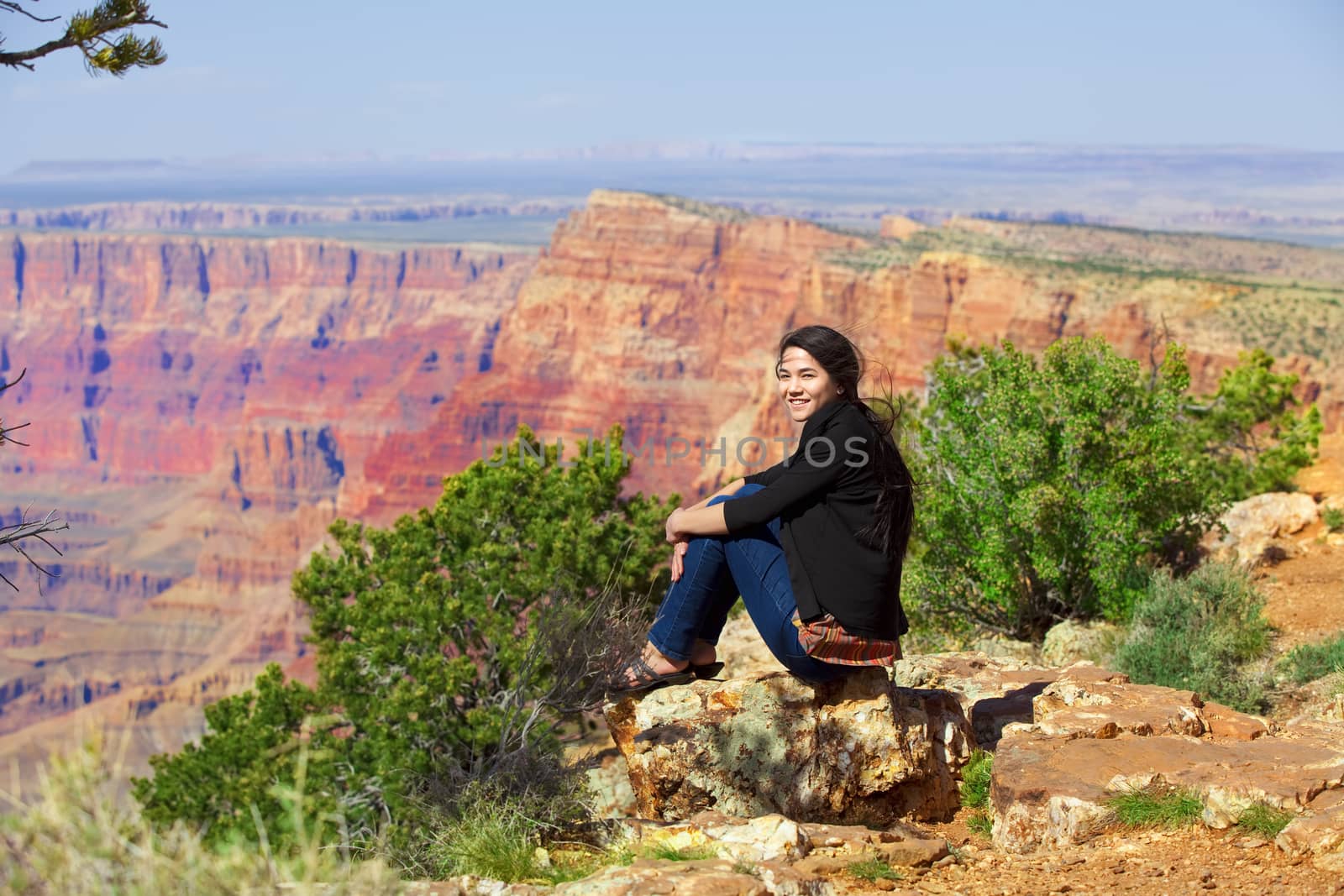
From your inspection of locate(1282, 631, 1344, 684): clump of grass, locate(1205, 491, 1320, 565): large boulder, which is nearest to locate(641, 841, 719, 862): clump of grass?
locate(1282, 631, 1344, 684): clump of grass

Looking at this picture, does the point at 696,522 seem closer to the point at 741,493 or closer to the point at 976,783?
the point at 741,493

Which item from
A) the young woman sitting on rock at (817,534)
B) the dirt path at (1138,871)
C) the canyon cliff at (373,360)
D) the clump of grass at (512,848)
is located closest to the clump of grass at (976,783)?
the dirt path at (1138,871)

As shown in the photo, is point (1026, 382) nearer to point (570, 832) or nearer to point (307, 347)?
point (570, 832)

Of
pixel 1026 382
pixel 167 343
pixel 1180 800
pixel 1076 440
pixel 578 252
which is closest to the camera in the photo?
pixel 1180 800

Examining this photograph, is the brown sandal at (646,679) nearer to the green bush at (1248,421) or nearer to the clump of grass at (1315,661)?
the clump of grass at (1315,661)

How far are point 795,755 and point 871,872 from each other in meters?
0.84

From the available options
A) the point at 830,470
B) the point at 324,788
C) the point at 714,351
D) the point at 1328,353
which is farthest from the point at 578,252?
the point at 830,470

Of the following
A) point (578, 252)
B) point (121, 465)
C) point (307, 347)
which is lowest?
point (121, 465)

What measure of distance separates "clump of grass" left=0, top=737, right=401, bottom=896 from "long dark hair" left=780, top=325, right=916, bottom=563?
267 cm

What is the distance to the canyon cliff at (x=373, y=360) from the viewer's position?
4541cm

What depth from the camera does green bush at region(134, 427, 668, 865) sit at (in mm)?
10023

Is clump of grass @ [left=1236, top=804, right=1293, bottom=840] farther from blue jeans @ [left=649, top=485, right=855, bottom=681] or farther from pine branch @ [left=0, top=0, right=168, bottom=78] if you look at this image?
pine branch @ [left=0, top=0, right=168, bottom=78]

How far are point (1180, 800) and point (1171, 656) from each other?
3.06 metres

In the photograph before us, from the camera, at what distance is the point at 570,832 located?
5051mm
